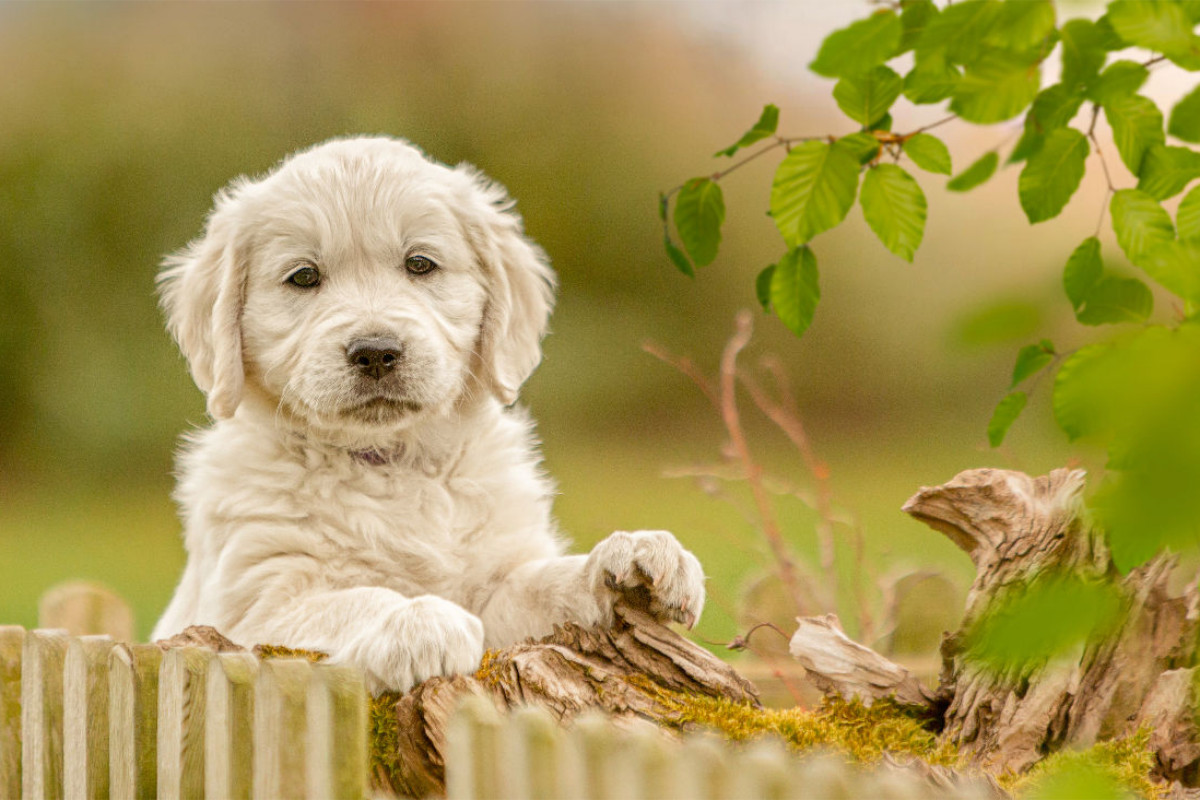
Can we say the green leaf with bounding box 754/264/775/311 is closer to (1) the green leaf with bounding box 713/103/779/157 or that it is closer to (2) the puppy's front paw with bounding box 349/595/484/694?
(1) the green leaf with bounding box 713/103/779/157

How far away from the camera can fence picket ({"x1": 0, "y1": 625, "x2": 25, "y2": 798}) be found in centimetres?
240

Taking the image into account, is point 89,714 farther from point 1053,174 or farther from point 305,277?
point 1053,174

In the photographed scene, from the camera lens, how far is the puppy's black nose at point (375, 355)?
100.0 inches

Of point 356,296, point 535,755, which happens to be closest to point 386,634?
point 535,755

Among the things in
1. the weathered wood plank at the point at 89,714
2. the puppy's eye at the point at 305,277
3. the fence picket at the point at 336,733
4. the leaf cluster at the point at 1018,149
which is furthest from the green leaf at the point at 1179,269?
the puppy's eye at the point at 305,277

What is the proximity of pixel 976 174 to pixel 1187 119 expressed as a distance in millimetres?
442

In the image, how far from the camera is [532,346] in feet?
9.92

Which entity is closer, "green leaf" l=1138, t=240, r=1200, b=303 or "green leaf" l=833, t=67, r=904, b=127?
"green leaf" l=1138, t=240, r=1200, b=303

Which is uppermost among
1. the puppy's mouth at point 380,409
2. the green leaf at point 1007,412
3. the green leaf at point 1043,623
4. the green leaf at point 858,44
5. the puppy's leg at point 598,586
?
the green leaf at point 858,44

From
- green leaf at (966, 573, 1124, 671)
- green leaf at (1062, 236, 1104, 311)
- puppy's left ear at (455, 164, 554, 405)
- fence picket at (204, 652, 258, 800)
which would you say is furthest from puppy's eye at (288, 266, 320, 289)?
green leaf at (966, 573, 1124, 671)

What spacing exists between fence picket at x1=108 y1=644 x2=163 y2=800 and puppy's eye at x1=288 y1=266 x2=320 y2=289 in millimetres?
986

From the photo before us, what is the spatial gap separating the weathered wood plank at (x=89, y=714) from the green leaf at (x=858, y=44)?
1.68 m

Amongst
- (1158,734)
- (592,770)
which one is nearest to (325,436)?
(592,770)

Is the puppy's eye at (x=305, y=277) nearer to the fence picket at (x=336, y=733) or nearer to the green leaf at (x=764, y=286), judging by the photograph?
the green leaf at (x=764, y=286)
